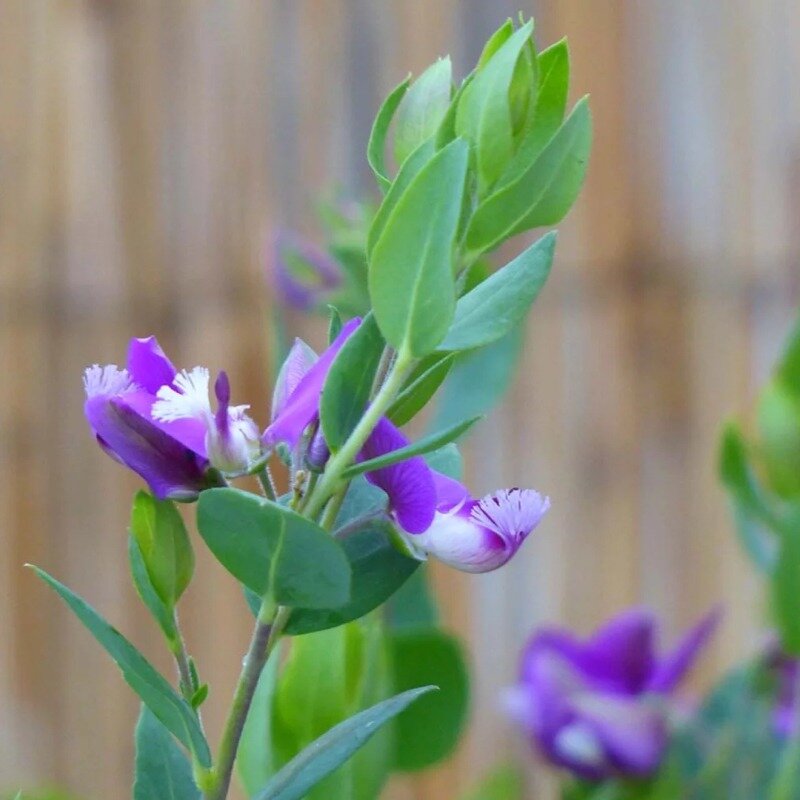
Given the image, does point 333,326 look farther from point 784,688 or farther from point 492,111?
point 784,688

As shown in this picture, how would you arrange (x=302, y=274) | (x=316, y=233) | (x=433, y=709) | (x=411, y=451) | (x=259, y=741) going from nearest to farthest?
(x=411, y=451) → (x=259, y=741) → (x=433, y=709) → (x=302, y=274) → (x=316, y=233)

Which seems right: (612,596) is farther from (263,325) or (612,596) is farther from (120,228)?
(120,228)

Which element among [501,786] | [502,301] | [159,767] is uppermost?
[502,301]

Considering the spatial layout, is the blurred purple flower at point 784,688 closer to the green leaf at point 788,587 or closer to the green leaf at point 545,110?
the green leaf at point 788,587

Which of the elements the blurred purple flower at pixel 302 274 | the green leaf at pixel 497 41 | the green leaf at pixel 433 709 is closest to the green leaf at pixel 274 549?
the green leaf at pixel 497 41

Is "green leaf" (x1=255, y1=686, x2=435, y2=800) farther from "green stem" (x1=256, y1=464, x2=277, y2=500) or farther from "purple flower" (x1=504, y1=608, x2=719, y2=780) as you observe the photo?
"purple flower" (x1=504, y1=608, x2=719, y2=780)

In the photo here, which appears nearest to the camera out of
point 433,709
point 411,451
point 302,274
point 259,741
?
point 411,451

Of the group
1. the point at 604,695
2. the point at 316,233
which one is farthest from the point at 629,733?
the point at 316,233

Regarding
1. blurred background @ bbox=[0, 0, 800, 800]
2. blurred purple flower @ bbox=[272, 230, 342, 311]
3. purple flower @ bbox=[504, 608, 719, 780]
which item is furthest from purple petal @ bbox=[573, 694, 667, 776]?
blurred background @ bbox=[0, 0, 800, 800]
